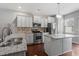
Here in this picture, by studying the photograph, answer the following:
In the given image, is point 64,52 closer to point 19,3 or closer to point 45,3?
point 45,3

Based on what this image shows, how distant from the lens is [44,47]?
212 cm

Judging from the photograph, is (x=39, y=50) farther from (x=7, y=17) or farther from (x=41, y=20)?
(x=7, y=17)

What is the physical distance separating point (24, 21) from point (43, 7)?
0.58 meters

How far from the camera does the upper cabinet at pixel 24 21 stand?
1923 mm

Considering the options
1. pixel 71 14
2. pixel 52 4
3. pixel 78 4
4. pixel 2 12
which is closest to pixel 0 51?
pixel 2 12

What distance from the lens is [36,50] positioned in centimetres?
209

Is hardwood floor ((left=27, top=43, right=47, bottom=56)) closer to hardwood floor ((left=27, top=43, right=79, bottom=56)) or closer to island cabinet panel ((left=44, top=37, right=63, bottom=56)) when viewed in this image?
hardwood floor ((left=27, top=43, right=79, bottom=56))

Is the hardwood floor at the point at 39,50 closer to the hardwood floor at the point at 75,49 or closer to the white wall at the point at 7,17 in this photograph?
the hardwood floor at the point at 75,49

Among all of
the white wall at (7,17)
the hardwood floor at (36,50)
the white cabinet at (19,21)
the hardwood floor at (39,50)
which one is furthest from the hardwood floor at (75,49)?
the white wall at (7,17)

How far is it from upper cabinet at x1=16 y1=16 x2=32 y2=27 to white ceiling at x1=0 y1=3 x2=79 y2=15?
0.17m

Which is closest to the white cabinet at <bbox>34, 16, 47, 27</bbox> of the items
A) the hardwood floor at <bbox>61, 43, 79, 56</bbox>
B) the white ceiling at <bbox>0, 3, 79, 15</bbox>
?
the white ceiling at <bbox>0, 3, 79, 15</bbox>

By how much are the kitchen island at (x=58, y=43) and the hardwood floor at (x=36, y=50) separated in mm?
112

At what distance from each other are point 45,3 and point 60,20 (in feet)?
1.91

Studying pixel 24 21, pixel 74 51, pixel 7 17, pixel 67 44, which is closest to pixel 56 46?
pixel 67 44
